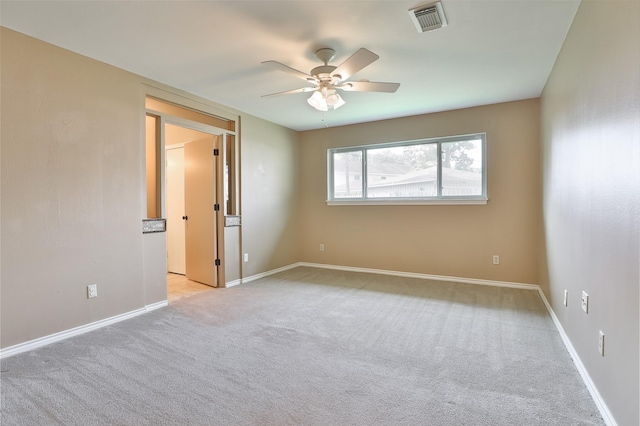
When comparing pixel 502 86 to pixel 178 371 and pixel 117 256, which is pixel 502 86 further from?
pixel 117 256

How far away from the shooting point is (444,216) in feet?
15.0

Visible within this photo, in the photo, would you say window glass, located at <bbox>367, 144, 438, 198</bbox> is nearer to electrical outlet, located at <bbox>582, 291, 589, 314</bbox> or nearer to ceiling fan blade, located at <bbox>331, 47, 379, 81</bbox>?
ceiling fan blade, located at <bbox>331, 47, 379, 81</bbox>

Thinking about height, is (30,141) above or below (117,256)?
above

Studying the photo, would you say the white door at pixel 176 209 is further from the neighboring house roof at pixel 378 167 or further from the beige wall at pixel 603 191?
the beige wall at pixel 603 191

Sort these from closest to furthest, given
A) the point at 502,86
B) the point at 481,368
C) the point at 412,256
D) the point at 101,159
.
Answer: the point at 481,368, the point at 101,159, the point at 502,86, the point at 412,256

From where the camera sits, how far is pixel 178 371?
2123 millimetres

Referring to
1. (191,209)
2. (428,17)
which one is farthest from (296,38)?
(191,209)

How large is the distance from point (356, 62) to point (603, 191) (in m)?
1.76

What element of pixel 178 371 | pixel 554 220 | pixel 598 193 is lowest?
pixel 178 371

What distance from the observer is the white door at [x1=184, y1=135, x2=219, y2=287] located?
4340 millimetres

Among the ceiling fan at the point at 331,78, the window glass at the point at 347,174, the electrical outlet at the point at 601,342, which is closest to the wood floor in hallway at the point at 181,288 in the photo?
the window glass at the point at 347,174

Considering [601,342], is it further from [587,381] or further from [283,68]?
[283,68]

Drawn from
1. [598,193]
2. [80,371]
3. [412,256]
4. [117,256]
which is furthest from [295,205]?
[598,193]

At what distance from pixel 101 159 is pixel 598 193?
12.4 feet
